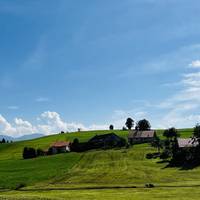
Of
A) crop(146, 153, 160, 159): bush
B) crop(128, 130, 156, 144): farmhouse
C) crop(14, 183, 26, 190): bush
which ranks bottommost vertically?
crop(14, 183, 26, 190): bush

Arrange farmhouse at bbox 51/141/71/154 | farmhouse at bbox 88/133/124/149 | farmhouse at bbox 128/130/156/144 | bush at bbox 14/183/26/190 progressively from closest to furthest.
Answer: bush at bbox 14/183/26/190 < farmhouse at bbox 88/133/124/149 < farmhouse at bbox 51/141/71/154 < farmhouse at bbox 128/130/156/144

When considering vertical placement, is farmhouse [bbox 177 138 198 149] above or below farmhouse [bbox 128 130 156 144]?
below

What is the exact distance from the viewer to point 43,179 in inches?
3531

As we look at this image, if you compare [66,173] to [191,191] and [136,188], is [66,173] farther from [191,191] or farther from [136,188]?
[191,191]

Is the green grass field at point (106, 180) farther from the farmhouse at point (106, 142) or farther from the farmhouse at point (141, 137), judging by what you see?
the farmhouse at point (141, 137)

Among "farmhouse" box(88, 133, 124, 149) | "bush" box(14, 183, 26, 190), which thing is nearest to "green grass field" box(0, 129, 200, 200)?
"bush" box(14, 183, 26, 190)

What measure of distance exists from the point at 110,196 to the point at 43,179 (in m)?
36.2

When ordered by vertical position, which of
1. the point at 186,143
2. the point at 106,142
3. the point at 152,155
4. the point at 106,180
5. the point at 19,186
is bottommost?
the point at 19,186

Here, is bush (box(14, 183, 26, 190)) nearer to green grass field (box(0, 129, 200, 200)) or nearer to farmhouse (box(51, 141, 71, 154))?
green grass field (box(0, 129, 200, 200))

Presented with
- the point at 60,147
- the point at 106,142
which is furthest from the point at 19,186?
the point at 60,147

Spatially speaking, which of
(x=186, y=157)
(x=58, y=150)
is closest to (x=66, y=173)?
(x=186, y=157)

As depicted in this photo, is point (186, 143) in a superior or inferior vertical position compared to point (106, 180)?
superior

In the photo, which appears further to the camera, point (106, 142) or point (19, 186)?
point (106, 142)

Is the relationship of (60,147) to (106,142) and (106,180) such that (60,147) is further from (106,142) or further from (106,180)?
(106,180)
